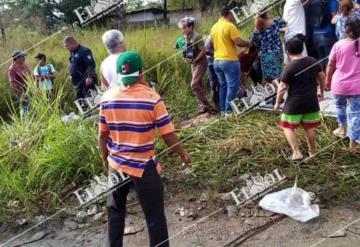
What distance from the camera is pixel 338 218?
149 inches

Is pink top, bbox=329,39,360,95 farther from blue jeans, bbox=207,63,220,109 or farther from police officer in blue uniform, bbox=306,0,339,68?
blue jeans, bbox=207,63,220,109

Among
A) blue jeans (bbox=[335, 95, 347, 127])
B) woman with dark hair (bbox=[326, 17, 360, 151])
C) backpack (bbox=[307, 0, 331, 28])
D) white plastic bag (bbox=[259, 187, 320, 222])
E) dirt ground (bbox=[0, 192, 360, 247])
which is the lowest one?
dirt ground (bbox=[0, 192, 360, 247])

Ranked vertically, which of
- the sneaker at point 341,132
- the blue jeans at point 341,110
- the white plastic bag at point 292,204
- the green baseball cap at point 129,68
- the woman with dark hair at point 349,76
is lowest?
the white plastic bag at point 292,204

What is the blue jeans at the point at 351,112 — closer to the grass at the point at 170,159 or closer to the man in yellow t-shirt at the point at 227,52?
the grass at the point at 170,159

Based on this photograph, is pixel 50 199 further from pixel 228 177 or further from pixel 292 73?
pixel 292 73

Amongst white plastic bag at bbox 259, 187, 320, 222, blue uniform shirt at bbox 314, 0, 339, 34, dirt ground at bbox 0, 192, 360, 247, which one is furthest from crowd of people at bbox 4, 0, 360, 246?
dirt ground at bbox 0, 192, 360, 247

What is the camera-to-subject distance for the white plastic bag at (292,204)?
12.5 ft

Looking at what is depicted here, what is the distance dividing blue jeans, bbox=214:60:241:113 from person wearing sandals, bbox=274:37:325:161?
1.29 m

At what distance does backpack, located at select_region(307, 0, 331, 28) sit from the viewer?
5527 millimetres

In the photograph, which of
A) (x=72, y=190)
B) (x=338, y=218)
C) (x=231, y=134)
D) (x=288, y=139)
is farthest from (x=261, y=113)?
(x=72, y=190)

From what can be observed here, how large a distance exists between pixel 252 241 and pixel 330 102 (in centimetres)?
229

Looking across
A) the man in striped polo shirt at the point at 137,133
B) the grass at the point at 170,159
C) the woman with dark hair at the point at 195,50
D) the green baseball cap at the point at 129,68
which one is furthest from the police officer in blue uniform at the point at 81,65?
the green baseball cap at the point at 129,68

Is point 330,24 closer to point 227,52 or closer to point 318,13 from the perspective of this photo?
point 318,13

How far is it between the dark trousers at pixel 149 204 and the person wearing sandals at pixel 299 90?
5.29ft
